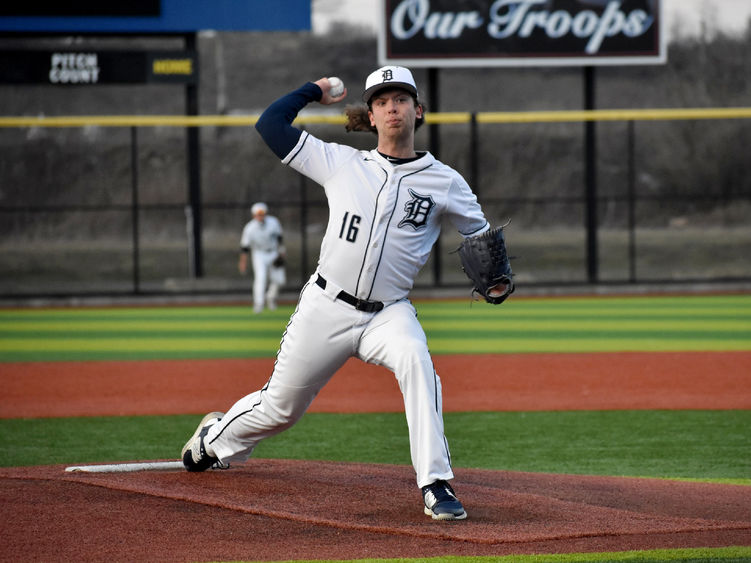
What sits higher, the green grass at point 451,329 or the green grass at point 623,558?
the green grass at point 451,329

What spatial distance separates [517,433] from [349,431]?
114cm

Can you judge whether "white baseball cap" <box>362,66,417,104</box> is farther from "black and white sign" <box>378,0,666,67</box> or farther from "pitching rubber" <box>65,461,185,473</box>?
"black and white sign" <box>378,0,666,67</box>

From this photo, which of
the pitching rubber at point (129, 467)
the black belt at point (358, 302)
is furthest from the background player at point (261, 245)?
the black belt at point (358, 302)

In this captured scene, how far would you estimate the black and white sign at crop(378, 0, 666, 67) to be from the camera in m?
22.5

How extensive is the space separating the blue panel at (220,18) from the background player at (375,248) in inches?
681

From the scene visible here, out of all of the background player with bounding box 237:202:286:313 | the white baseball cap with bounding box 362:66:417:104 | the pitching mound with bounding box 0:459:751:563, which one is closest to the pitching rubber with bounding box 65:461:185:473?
the pitching mound with bounding box 0:459:751:563

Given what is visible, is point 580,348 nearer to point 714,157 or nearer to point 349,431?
point 349,431

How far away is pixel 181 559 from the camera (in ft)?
13.5

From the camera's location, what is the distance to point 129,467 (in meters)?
5.69

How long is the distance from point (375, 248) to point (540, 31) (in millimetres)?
18807

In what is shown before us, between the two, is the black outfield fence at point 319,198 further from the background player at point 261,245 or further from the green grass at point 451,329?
the background player at point 261,245

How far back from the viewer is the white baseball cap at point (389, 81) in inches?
190

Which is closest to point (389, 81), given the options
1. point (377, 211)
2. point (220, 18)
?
point (377, 211)

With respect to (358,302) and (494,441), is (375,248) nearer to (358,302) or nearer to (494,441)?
(358,302)
